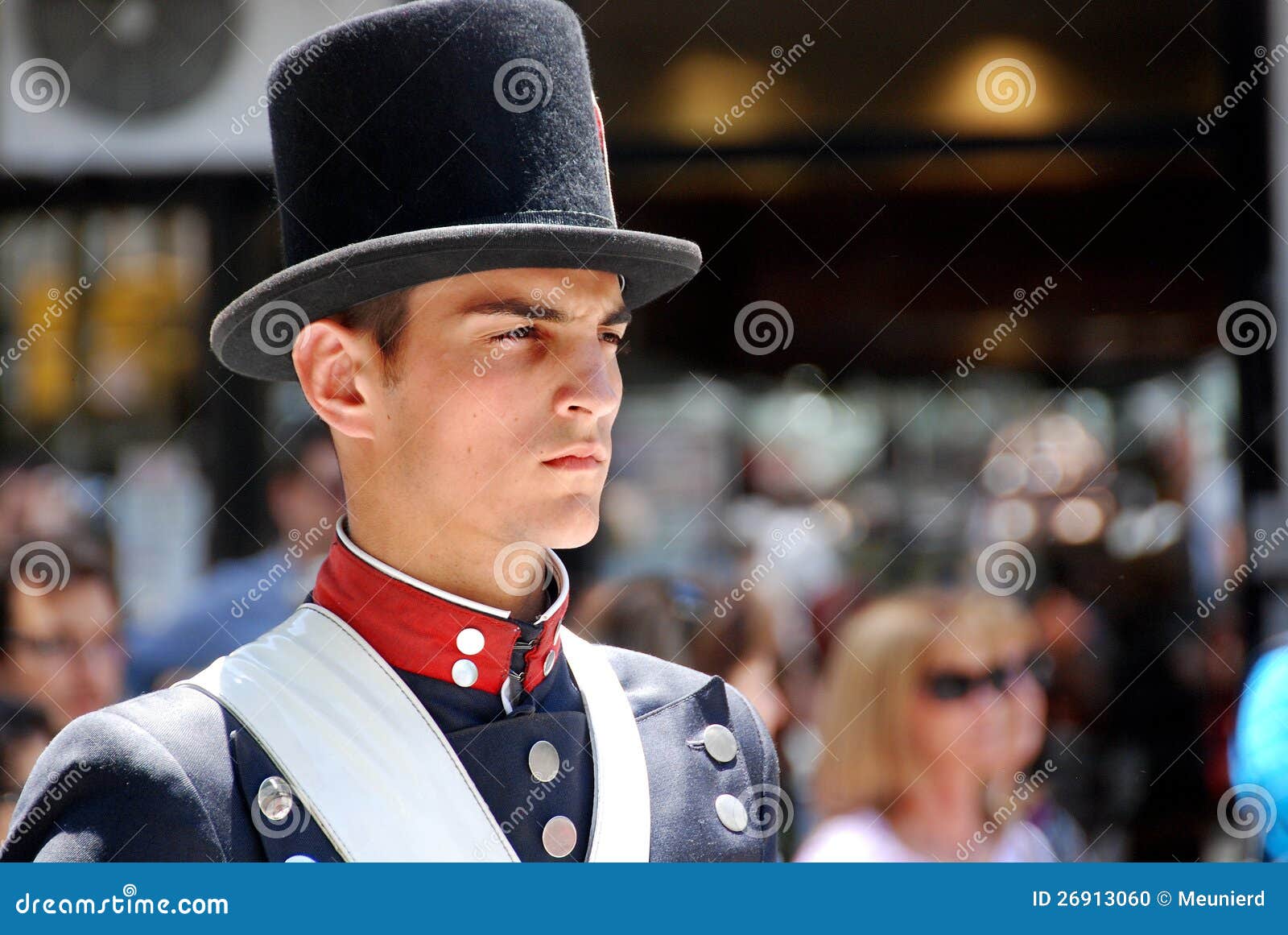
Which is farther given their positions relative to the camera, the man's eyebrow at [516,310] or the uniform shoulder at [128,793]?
the man's eyebrow at [516,310]

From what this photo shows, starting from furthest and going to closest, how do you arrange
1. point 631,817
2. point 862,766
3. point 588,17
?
point 588,17 → point 862,766 → point 631,817

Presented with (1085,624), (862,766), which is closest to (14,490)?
(862,766)

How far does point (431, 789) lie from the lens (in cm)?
146

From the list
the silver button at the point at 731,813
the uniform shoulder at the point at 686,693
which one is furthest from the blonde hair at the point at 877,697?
the silver button at the point at 731,813

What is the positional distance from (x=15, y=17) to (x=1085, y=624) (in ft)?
12.1

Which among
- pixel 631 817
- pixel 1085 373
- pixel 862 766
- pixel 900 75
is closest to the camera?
pixel 631 817

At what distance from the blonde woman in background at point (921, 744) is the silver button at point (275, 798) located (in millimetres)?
1170

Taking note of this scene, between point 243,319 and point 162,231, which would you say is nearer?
point 243,319

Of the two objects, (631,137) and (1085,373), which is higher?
(631,137)

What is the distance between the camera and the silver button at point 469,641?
1514 mm

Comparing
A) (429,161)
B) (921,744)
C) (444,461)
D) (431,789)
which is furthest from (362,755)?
(921,744)

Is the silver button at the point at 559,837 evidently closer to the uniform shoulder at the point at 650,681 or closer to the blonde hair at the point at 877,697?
the uniform shoulder at the point at 650,681

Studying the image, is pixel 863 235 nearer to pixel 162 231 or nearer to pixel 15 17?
pixel 162 231

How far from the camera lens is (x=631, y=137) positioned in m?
4.21
